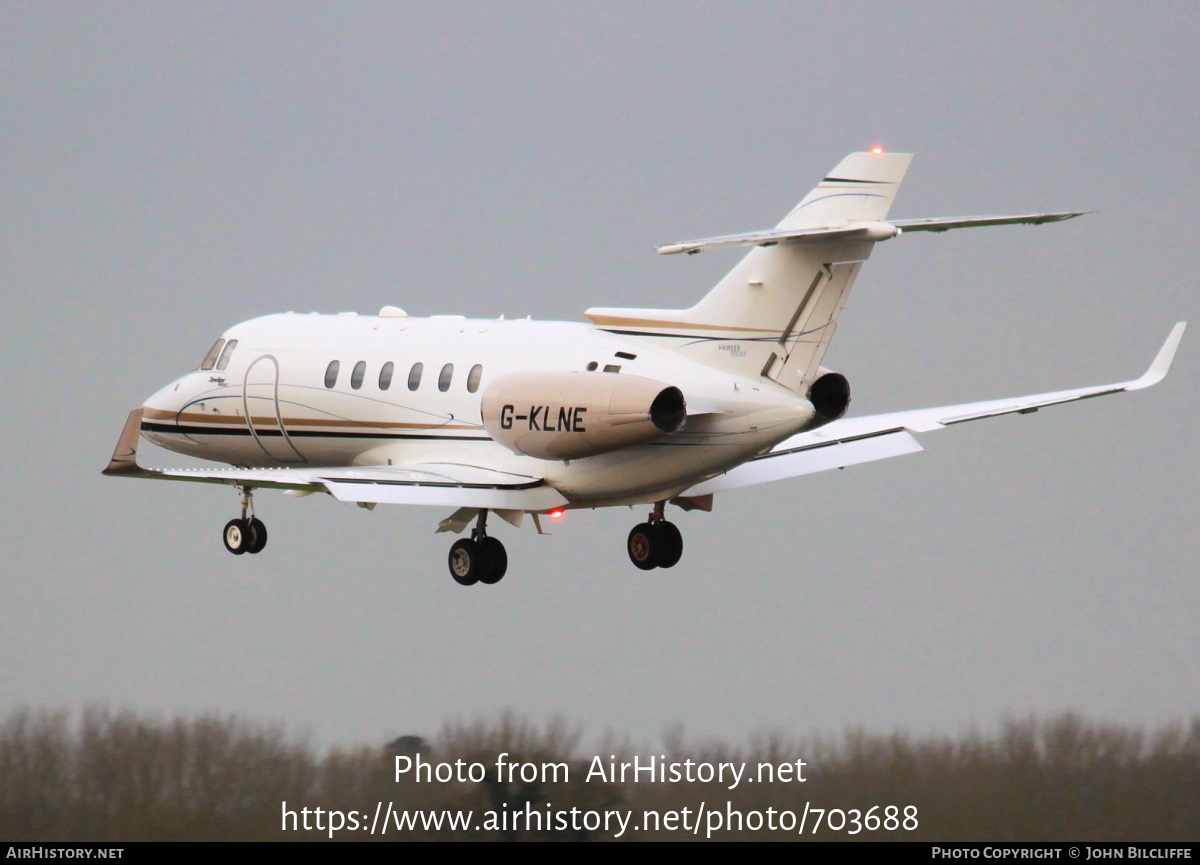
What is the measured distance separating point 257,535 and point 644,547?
6.89 meters

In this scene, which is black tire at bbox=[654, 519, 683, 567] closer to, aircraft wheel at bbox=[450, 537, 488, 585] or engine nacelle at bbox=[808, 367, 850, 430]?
aircraft wheel at bbox=[450, 537, 488, 585]

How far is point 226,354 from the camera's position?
1874 inches

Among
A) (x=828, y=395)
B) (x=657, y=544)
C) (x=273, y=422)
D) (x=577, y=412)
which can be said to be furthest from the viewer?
(x=273, y=422)

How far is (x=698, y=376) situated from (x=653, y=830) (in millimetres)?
→ 6740

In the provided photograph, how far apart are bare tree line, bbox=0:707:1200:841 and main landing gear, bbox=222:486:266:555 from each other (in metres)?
5.44

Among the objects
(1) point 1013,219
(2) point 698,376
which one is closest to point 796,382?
(2) point 698,376

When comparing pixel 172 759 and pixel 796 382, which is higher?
pixel 796 382

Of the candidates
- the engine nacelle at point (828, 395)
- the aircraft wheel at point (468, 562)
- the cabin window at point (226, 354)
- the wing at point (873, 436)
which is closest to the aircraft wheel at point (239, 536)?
the cabin window at point (226, 354)

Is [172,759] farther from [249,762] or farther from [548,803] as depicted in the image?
[548,803]

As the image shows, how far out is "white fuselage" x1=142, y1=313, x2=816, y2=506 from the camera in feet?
132

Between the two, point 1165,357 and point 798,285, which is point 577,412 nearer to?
point 798,285

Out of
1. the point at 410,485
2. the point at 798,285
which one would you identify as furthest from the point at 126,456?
the point at 798,285

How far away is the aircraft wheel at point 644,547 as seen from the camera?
44000 millimetres
